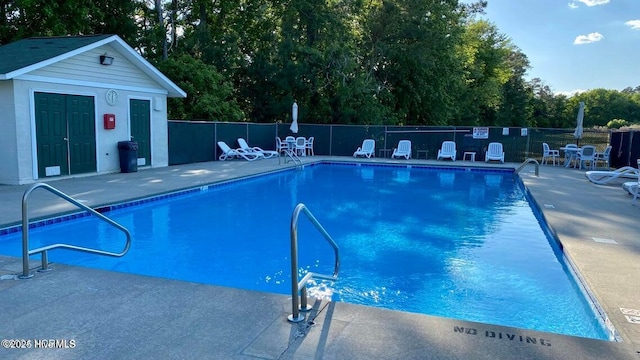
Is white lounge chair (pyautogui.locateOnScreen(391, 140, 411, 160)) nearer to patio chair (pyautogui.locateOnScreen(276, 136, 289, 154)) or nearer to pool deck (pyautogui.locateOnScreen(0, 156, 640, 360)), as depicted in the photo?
patio chair (pyautogui.locateOnScreen(276, 136, 289, 154))

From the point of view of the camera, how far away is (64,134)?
980 centimetres

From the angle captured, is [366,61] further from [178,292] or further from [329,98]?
[178,292]

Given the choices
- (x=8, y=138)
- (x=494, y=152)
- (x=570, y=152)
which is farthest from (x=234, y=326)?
(x=494, y=152)

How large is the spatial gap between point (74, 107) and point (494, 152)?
1348cm

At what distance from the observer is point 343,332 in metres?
2.75

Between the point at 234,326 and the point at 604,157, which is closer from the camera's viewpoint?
the point at 234,326

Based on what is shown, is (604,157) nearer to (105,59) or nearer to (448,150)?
(448,150)

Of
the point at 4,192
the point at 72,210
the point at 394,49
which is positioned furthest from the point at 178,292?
the point at 394,49

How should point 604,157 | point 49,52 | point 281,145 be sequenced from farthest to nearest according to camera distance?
1. point 281,145
2. point 604,157
3. point 49,52

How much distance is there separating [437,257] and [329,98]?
16.7 metres

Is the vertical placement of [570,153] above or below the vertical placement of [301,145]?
above

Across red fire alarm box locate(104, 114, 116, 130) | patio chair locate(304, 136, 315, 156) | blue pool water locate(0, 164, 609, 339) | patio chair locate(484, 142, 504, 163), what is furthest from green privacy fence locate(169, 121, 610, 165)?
blue pool water locate(0, 164, 609, 339)

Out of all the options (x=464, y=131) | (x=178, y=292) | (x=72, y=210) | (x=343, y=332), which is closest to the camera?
(x=343, y=332)

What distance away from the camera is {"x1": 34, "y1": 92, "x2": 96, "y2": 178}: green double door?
928 cm
